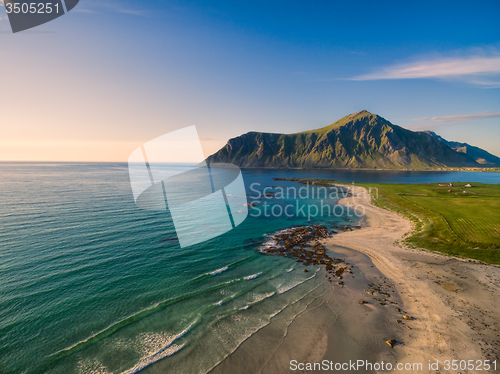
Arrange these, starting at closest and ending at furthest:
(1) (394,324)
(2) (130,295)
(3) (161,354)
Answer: (3) (161,354) → (1) (394,324) → (2) (130,295)

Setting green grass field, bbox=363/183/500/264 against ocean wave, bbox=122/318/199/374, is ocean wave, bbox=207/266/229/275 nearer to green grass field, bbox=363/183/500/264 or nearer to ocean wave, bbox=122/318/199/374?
ocean wave, bbox=122/318/199/374

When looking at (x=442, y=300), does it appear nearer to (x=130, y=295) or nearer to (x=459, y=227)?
(x=459, y=227)

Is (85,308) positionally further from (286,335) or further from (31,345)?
(286,335)

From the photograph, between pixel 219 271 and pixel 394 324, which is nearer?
pixel 394 324

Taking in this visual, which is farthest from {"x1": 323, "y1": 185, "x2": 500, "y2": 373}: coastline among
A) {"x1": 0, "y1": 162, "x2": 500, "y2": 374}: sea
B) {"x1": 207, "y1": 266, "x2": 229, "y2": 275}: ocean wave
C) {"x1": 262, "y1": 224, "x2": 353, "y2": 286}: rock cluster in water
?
{"x1": 207, "y1": 266, "x2": 229, "y2": 275}: ocean wave

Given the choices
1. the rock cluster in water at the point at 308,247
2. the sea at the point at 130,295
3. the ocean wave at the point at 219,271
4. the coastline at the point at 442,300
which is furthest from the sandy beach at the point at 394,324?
the ocean wave at the point at 219,271

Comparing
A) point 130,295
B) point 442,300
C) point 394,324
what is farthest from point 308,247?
point 130,295
